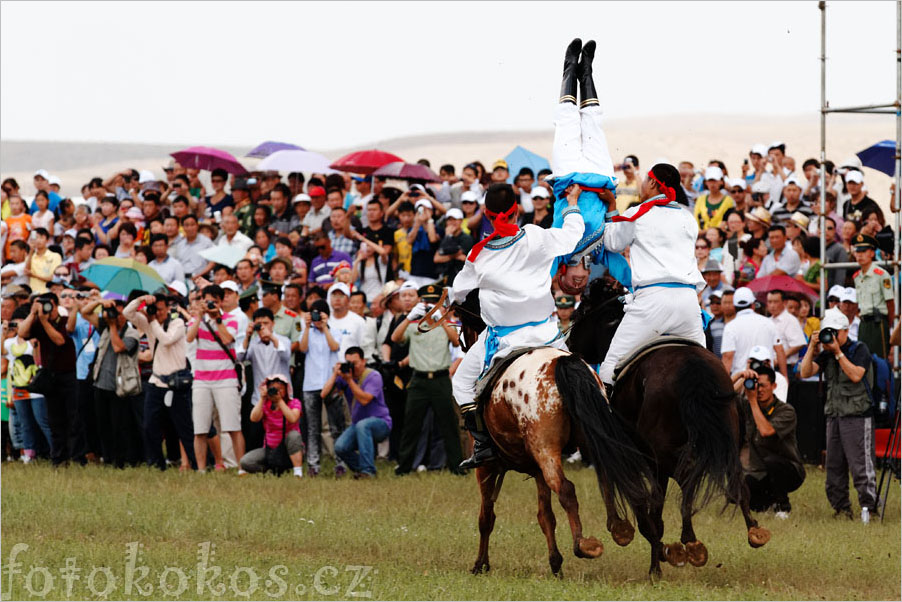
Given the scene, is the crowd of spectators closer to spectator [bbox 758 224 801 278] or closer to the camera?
spectator [bbox 758 224 801 278]

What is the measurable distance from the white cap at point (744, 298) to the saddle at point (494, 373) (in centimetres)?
641

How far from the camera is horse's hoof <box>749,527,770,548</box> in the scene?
32.6ft

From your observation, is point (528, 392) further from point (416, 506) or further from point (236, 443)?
point (236, 443)

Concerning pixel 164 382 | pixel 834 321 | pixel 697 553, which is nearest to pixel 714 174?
pixel 834 321

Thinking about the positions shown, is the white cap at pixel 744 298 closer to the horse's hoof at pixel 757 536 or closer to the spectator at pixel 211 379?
the spectator at pixel 211 379

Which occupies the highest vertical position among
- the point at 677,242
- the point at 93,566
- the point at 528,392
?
the point at 677,242

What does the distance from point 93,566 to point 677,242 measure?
5.08 metres

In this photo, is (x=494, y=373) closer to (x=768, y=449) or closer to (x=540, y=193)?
(x=768, y=449)

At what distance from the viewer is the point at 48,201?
83.8 feet

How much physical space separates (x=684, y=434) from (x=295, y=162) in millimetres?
14223

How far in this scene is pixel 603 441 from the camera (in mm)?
10023

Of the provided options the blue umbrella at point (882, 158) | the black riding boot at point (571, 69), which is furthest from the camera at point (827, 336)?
the blue umbrella at point (882, 158)

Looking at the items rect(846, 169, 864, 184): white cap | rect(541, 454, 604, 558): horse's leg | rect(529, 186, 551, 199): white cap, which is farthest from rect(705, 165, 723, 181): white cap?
rect(541, 454, 604, 558): horse's leg

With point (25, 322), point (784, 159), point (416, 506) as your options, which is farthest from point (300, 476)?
point (784, 159)
